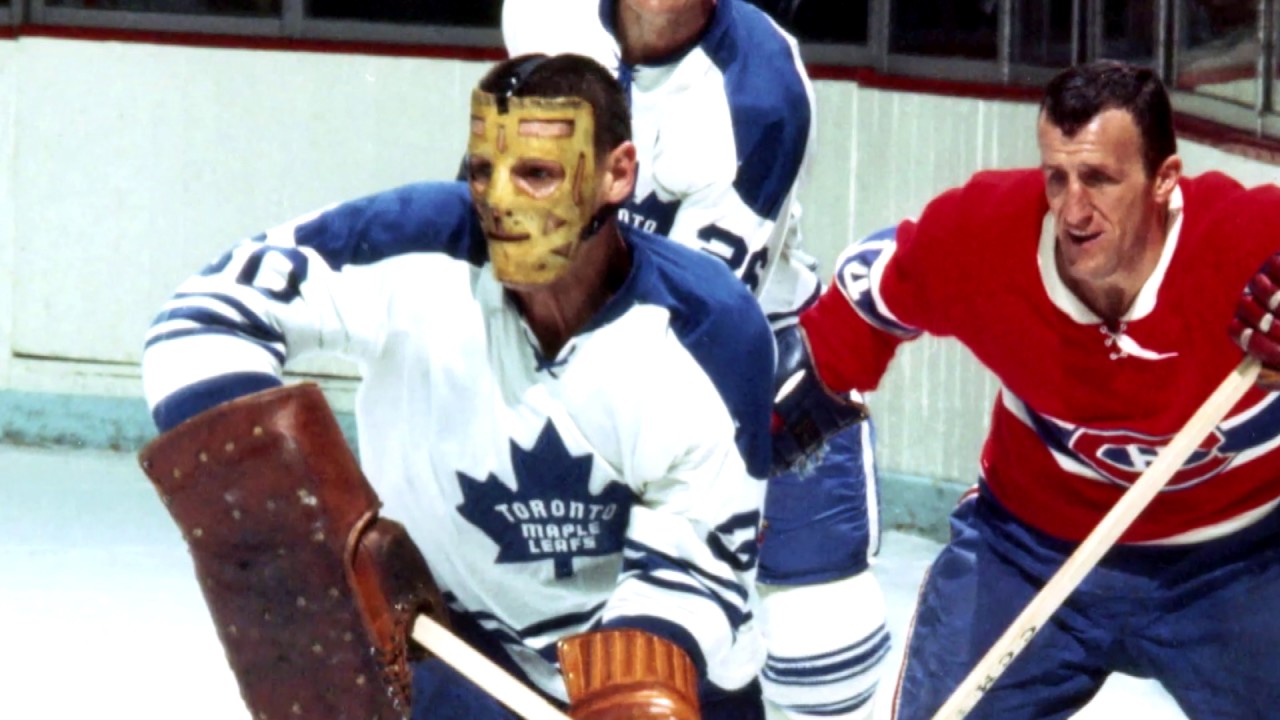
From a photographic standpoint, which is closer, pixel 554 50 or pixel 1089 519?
pixel 1089 519

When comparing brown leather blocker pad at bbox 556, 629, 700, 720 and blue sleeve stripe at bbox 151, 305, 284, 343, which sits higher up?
blue sleeve stripe at bbox 151, 305, 284, 343

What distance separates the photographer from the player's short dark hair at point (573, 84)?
2.14 m

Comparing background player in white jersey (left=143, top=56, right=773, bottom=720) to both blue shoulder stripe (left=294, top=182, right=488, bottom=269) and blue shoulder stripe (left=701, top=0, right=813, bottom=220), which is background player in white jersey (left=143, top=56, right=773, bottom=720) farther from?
blue shoulder stripe (left=701, top=0, right=813, bottom=220)

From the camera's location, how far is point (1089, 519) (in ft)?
8.97

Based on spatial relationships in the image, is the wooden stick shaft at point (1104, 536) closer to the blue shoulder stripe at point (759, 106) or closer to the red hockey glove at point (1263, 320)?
the red hockey glove at point (1263, 320)

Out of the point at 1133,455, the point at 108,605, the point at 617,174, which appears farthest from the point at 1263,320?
the point at 108,605

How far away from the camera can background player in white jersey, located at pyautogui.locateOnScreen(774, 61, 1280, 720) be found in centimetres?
249

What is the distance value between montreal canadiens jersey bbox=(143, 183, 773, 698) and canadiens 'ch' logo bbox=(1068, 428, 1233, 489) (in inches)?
23.1

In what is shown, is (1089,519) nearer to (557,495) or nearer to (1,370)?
(557,495)

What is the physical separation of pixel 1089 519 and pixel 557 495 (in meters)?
0.77

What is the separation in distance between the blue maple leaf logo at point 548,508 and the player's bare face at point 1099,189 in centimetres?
58

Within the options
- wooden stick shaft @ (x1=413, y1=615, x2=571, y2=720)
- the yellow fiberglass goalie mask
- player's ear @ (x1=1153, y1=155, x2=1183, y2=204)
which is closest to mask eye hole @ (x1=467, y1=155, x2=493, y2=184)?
the yellow fiberglass goalie mask

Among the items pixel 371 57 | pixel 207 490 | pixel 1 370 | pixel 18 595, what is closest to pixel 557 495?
pixel 207 490

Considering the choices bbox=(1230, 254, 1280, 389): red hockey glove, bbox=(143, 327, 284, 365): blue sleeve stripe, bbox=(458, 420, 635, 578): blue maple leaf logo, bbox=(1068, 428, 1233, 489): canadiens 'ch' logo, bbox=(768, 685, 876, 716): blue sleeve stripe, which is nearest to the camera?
bbox=(143, 327, 284, 365): blue sleeve stripe
